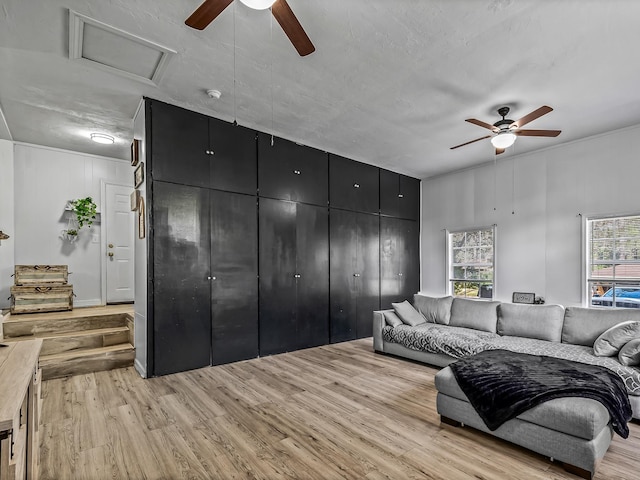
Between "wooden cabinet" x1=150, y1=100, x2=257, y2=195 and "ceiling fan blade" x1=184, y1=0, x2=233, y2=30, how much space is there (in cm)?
214

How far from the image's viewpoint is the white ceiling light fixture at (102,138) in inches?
191

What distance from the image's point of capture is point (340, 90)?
3.71 meters

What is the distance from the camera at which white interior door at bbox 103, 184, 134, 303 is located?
580 centimetres

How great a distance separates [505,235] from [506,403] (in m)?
4.22

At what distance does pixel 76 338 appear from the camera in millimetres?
4195

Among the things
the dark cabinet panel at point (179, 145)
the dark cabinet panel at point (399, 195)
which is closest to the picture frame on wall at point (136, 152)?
the dark cabinet panel at point (179, 145)

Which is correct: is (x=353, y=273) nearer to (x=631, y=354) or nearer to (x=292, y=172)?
(x=292, y=172)

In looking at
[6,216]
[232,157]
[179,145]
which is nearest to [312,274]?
[232,157]

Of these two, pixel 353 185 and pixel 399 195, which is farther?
pixel 399 195

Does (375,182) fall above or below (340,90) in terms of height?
below

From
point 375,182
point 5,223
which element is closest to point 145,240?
point 5,223

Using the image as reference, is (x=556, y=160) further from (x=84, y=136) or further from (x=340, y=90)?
(x=84, y=136)

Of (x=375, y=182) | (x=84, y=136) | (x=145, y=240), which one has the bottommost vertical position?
(x=145, y=240)

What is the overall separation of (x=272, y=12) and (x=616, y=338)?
4151 mm
